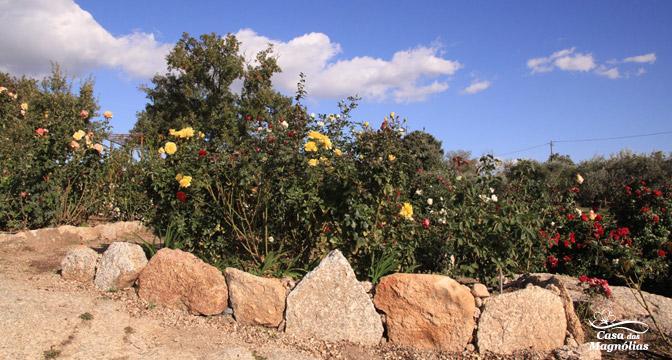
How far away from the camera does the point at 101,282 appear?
12.4 ft

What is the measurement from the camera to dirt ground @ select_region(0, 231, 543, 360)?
2.84 m

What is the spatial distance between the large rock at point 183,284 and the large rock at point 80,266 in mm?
539

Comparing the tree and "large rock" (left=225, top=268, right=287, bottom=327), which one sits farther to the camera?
the tree

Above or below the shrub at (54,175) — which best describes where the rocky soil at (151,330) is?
below

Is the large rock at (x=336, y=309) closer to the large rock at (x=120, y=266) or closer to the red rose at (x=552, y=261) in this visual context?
the large rock at (x=120, y=266)

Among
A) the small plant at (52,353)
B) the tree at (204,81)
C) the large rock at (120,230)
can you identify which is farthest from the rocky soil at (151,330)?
the tree at (204,81)

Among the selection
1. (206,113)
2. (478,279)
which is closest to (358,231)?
(478,279)

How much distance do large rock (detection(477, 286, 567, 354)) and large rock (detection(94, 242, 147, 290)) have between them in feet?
8.29

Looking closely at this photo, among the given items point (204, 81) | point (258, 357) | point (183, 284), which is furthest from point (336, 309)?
point (204, 81)

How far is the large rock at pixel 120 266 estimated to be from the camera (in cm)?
374

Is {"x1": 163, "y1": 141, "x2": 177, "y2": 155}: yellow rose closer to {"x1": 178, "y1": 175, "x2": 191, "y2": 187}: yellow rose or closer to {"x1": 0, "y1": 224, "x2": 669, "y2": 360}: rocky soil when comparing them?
{"x1": 178, "y1": 175, "x2": 191, "y2": 187}: yellow rose

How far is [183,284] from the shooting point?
11.5ft

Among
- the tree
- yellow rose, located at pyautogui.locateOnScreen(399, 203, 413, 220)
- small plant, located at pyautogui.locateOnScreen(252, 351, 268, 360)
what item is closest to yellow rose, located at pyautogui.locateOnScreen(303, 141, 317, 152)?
yellow rose, located at pyautogui.locateOnScreen(399, 203, 413, 220)

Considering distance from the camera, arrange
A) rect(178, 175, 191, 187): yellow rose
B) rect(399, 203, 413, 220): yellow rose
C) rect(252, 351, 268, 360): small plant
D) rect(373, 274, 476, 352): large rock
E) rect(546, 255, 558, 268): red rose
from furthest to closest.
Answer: rect(546, 255, 558, 268): red rose
rect(178, 175, 191, 187): yellow rose
rect(399, 203, 413, 220): yellow rose
rect(373, 274, 476, 352): large rock
rect(252, 351, 268, 360): small plant
